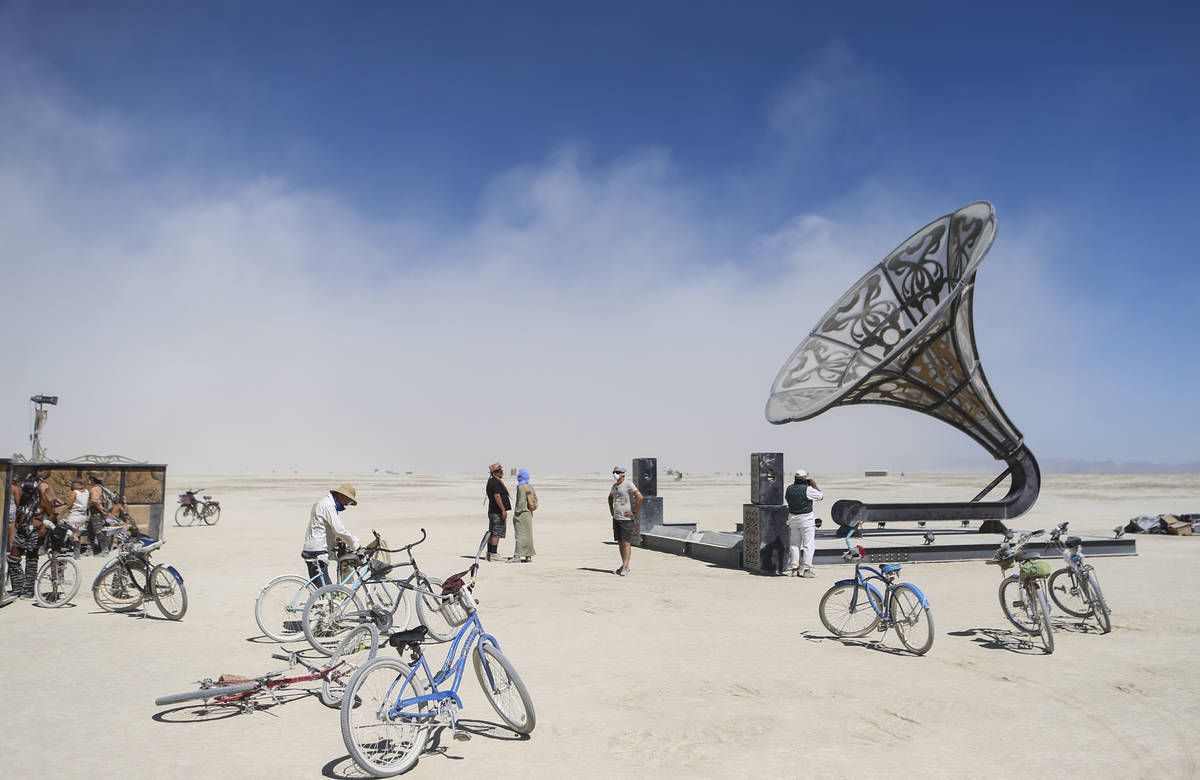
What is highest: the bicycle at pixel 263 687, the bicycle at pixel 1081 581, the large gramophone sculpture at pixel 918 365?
the large gramophone sculpture at pixel 918 365

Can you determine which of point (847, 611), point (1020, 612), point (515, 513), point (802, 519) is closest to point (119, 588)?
point (515, 513)

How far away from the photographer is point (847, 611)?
900cm

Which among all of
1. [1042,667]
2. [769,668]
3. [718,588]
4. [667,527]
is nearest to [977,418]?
[667,527]

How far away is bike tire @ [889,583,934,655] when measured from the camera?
8.20m

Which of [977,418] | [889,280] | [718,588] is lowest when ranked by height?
[718,588]

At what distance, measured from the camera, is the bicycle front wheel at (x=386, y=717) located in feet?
15.9

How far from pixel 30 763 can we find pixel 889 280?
19.8 m

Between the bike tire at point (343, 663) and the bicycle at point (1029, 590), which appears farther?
the bicycle at point (1029, 590)

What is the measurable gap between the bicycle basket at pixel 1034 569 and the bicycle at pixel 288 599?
7125 millimetres

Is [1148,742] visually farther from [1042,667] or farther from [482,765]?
[482,765]

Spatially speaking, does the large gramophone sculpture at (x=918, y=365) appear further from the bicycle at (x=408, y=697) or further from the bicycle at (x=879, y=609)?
the bicycle at (x=408, y=697)

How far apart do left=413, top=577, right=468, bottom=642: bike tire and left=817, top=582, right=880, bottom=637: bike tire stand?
14.2 ft

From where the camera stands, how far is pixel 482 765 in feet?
16.8

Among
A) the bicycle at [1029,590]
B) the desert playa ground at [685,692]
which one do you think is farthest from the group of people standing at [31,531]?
the bicycle at [1029,590]
